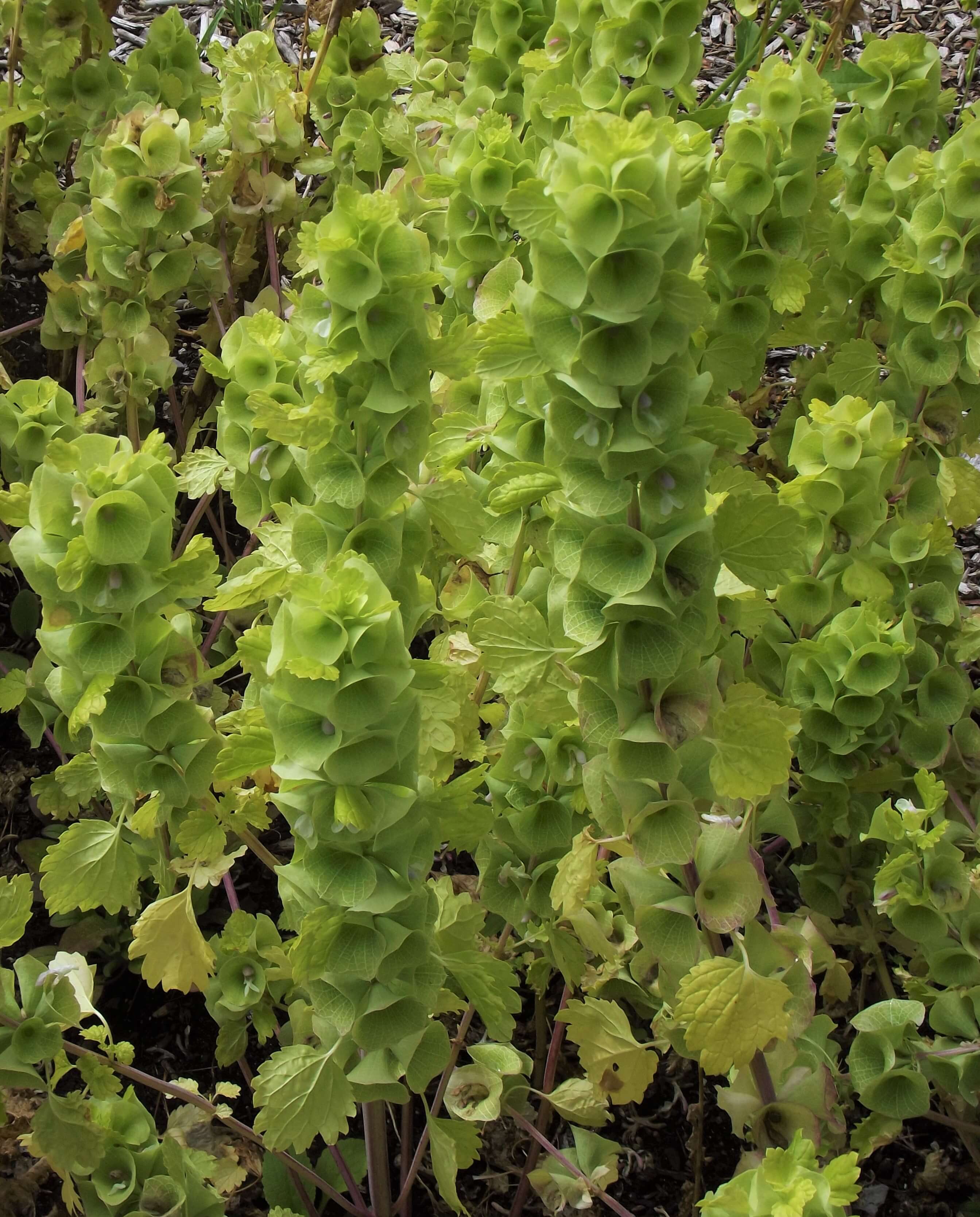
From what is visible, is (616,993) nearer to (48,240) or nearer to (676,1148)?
(676,1148)

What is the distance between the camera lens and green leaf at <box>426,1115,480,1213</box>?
101 centimetres

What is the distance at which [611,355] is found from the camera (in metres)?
0.67

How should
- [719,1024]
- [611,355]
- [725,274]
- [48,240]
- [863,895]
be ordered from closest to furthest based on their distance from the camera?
[611,355] < [719,1024] < [725,274] < [863,895] < [48,240]

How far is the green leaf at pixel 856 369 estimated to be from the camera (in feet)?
4.73

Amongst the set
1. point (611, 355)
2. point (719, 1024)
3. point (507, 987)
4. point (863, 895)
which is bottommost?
point (863, 895)

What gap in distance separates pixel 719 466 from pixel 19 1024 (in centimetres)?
68

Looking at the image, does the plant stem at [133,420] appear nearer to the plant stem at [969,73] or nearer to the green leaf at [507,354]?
the green leaf at [507,354]

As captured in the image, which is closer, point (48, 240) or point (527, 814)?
point (527, 814)

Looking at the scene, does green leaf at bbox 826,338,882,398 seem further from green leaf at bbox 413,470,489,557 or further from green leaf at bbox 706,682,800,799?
green leaf at bbox 706,682,800,799

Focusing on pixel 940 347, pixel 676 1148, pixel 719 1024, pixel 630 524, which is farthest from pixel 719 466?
pixel 676 1148

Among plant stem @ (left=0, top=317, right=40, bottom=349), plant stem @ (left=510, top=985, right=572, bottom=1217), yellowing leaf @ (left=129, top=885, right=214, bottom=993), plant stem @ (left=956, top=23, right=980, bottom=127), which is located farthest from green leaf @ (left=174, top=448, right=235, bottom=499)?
plant stem @ (left=956, top=23, right=980, bottom=127)

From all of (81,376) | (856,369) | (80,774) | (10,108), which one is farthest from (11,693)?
(856,369)

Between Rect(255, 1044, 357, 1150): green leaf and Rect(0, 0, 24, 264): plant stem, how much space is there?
1373 mm

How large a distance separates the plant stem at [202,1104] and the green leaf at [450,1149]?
0.13 meters
